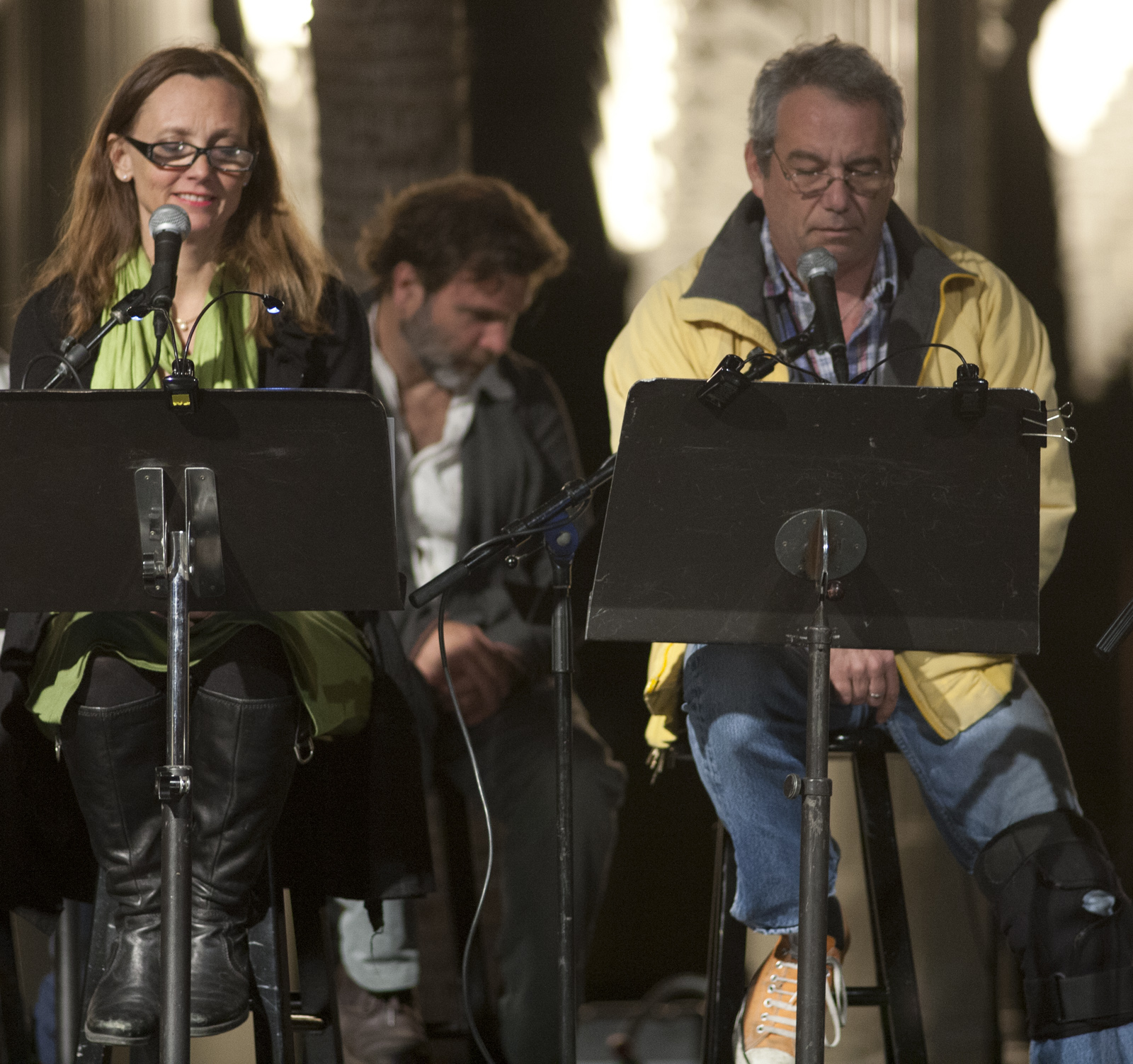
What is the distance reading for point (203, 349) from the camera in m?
2.25

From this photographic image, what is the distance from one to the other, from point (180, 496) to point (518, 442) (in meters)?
1.19

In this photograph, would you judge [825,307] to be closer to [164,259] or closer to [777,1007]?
[164,259]

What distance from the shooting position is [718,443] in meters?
1.64

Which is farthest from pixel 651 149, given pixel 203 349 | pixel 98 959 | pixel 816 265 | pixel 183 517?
pixel 98 959

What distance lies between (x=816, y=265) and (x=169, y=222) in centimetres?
81

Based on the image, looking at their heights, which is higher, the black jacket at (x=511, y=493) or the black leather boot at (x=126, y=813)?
the black jacket at (x=511, y=493)

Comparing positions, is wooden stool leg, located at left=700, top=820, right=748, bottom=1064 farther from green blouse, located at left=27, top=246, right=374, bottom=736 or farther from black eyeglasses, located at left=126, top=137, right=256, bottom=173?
black eyeglasses, located at left=126, top=137, right=256, bottom=173

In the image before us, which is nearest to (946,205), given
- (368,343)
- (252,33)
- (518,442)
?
(518,442)

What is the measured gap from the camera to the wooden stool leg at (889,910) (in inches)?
82.2

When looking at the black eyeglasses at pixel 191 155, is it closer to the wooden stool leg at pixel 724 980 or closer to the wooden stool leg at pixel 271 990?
the wooden stool leg at pixel 271 990

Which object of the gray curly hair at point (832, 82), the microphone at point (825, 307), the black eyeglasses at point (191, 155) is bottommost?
the microphone at point (825, 307)

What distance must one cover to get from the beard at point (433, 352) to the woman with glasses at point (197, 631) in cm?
34

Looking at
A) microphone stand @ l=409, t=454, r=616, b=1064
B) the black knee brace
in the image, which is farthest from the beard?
the black knee brace

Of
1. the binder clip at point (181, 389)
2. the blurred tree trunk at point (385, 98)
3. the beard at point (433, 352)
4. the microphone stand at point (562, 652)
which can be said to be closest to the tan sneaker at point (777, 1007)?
the microphone stand at point (562, 652)
